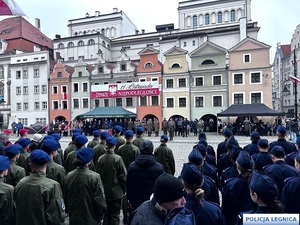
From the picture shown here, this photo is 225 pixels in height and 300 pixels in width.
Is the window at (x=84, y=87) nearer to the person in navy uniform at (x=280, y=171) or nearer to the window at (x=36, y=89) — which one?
the window at (x=36, y=89)

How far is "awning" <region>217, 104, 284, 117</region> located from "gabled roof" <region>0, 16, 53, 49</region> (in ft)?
140

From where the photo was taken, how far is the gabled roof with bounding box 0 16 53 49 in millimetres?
55750

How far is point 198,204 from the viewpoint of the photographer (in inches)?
119

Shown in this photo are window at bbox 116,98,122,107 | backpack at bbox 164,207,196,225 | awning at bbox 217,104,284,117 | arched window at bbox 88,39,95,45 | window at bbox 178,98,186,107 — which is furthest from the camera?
arched window at bbox 88,39,95,45

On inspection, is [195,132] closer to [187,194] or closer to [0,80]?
[187,194]

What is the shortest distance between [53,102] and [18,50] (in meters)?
14.3

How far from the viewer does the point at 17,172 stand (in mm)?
5230

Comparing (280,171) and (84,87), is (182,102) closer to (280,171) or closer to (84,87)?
(84,87)

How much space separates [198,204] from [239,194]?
1156mm

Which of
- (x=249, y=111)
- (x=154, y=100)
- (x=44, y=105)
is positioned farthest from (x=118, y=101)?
(x=249, y=111)

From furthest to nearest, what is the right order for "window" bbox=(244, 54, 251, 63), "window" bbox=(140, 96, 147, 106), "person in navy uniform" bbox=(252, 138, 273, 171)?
"window" bbox=(140, 96, 147, 106) < "window" bbox=(244, 54, 251, 63) < "person in navy uniform" bbox=(252, 138, 273, 171)

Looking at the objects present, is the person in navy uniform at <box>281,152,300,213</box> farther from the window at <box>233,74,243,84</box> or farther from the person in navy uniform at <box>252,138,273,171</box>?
the window at <box>233,74,243,84</box>

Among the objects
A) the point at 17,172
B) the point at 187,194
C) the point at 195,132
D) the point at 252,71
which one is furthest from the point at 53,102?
the point at 187,194

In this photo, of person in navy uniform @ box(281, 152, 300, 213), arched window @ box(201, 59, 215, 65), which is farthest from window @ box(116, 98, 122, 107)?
person in navy uniform @ box(281, 152, 300, 213)
